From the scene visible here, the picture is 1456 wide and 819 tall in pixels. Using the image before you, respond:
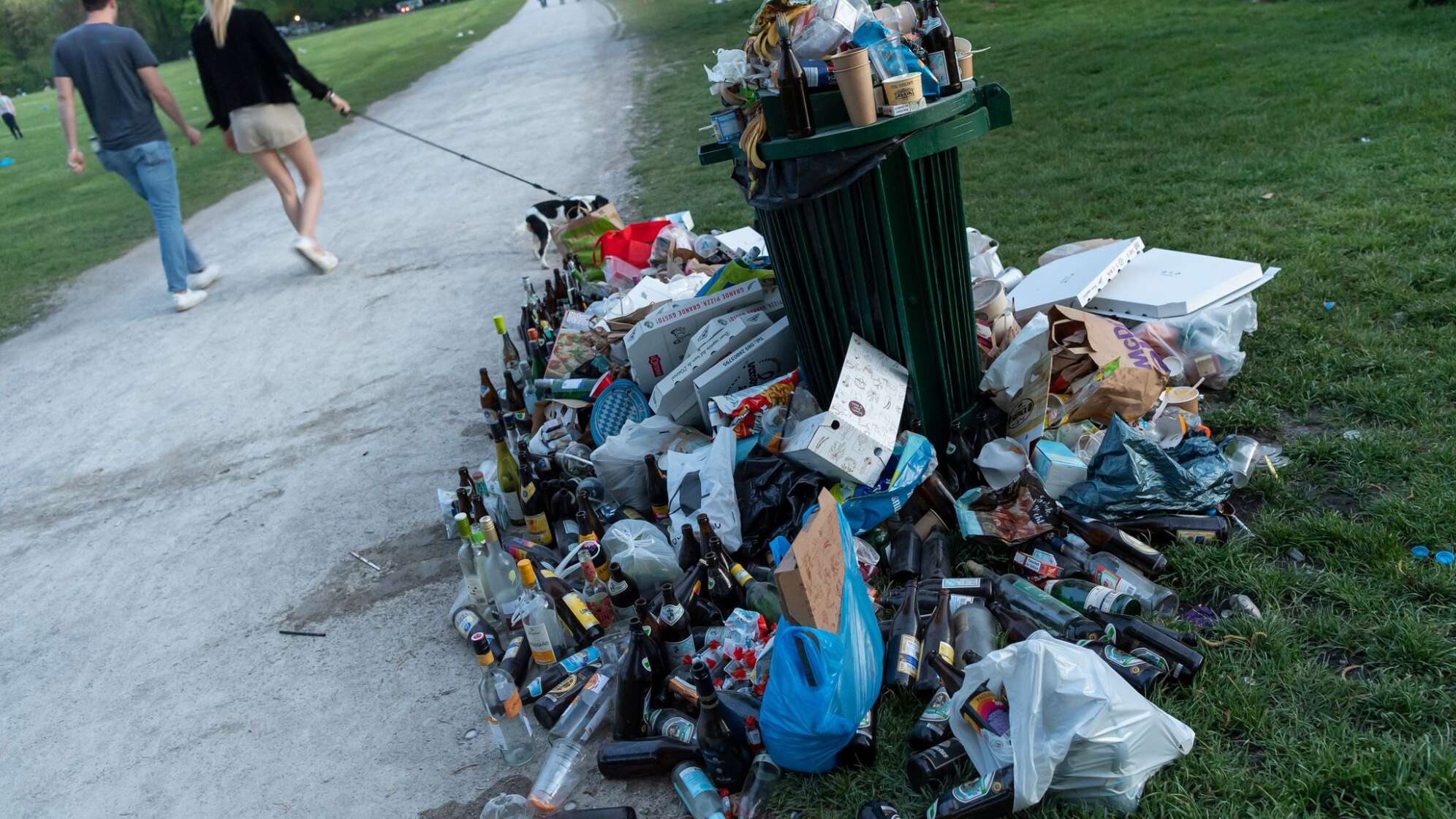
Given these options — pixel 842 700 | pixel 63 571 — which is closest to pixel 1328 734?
pixel 842 700

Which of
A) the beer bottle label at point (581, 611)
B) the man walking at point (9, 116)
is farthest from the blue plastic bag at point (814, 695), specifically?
the man walking at point (9, 116)

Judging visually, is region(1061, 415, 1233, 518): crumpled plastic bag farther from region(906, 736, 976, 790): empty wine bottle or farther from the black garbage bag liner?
region(906, 736, 976, 790): empty wine bottle

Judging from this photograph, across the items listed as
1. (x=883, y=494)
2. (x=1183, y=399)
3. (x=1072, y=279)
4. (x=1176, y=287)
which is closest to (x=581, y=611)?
(x=883, y=494)

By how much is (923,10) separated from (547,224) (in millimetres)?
4266

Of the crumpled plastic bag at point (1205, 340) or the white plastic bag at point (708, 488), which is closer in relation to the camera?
the white plastic bag at point (708, 488)

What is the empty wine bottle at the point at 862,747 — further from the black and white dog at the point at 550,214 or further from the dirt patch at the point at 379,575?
the black and white dog at the point at 550,214

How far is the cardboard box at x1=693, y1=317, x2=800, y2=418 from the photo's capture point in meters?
3.96

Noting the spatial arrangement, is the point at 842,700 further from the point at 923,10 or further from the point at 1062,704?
the point at 923,10

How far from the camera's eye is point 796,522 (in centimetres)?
343

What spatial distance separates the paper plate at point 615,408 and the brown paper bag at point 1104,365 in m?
1.73

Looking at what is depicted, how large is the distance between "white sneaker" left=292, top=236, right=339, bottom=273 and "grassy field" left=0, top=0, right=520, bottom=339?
2.09 metres

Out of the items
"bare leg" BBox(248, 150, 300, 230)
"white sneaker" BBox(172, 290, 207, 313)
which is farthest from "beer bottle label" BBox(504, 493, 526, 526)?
"white sneaker" BBox(172, 290, 207, 313)

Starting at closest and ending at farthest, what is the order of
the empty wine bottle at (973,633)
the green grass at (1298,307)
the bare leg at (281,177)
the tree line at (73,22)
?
the green grass at (1298,307), the empty wine bottle at (973,633), the bare leg at (281,177), the tree line at (73,22)

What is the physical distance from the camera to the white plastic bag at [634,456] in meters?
3.94
